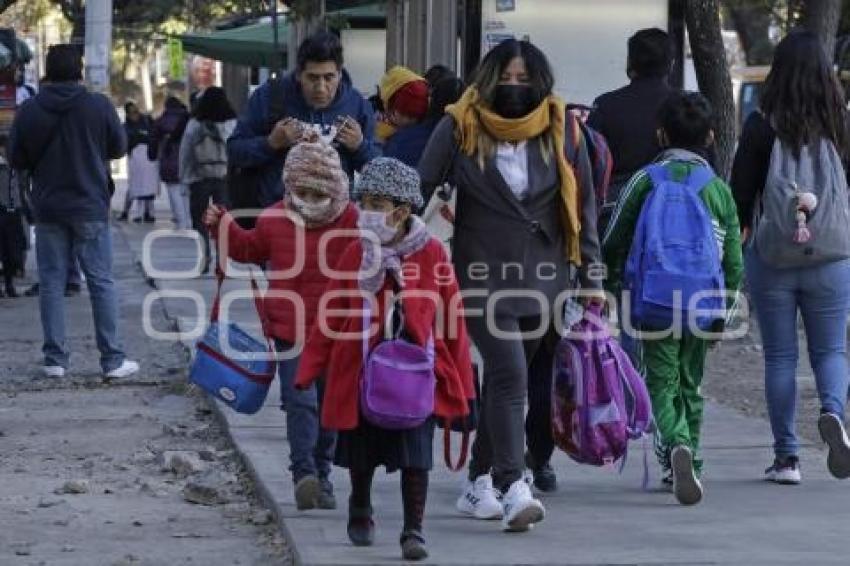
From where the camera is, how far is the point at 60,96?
1186 cm

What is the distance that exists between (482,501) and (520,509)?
1.28ft

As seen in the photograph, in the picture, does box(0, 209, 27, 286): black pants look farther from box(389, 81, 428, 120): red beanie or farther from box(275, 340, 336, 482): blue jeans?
box(275, 340, 336, 482): blue jeans

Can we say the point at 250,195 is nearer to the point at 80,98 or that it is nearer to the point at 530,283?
the point at 530,283

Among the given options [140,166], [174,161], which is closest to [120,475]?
[174,161]

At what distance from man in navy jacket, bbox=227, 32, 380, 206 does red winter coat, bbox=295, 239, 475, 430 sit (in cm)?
136

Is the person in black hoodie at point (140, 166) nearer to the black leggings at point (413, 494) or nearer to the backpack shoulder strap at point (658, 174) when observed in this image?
the backpack shoulder strap at point (658, 174)

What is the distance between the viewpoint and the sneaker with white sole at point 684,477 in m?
7.91

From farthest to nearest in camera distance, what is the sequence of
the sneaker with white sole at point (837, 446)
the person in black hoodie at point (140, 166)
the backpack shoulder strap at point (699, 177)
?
the person in black hoodie at point (140, 166)
the sneaker with white sole at point (837, 446)
the backpack shoulder strap at point (699, 177)

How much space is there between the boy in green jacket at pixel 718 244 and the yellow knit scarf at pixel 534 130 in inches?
25.8

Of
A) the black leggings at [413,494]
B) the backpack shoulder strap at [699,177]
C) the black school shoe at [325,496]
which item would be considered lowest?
the black school shoe at [325,496]

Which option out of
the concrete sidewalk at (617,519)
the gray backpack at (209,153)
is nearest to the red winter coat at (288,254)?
the concrete sidewalk at (617,519)

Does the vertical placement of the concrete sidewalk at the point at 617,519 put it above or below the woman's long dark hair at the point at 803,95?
below

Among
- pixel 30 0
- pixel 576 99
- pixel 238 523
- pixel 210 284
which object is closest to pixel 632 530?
pixel 238 523

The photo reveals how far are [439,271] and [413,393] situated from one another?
46 centimetres
